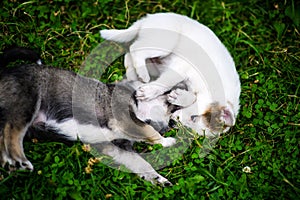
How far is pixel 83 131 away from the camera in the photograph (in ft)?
10.7

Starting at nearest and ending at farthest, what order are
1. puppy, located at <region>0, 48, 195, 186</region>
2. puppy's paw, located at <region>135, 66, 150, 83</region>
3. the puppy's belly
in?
puppy, located at <region>0, 48, 195, 186</region> → the puppy's belly → puppy's paw, located at <region>135, 66, 150, 83</region>

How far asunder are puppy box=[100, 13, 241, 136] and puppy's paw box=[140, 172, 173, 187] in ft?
1.95

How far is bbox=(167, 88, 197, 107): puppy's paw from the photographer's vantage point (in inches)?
144

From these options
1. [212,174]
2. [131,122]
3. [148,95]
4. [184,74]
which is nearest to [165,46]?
[184,74]

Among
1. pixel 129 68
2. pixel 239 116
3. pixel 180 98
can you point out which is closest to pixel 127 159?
pixel 180 98

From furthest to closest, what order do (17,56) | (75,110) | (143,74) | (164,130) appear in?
1. (143,74)
2. (164,130)
3. (17,56)
4. (75,110)

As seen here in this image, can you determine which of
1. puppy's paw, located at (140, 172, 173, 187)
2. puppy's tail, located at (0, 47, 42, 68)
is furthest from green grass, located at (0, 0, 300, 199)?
puppy's tail, located at (0, 47, 42, 68)

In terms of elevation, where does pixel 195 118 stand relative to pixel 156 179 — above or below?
above

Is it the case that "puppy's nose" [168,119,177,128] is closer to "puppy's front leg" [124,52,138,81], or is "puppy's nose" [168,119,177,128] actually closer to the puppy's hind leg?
"puppy's front leg" [124,52,138,81]

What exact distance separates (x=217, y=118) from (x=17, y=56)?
68.2 inches

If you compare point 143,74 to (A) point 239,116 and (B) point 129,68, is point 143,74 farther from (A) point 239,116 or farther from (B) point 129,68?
(A) point 239,116

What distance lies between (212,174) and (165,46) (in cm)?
126

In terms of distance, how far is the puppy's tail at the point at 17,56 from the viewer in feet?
11.2

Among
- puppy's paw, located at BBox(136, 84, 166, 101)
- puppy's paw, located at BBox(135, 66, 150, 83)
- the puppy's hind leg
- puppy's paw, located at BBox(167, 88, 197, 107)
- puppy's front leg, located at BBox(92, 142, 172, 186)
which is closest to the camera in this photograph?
the puppy's hind leg
